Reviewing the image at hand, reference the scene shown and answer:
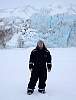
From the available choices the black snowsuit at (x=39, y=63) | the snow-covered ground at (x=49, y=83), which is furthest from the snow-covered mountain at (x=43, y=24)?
the black snowsuit at (x=39, y=63)

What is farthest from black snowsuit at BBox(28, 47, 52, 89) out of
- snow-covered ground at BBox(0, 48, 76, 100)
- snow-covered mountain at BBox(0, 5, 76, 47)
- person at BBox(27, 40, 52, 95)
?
snow-covered mountain at BBox(0, 5, 76, 47)

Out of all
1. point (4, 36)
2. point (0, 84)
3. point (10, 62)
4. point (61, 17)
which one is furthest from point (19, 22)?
point (0, 84)

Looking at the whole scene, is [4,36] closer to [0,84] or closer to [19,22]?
[19,22]

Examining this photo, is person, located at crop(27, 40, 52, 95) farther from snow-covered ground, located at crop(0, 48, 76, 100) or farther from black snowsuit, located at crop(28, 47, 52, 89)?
snow-covered ground, located at crop(0, 48, 76, 100)

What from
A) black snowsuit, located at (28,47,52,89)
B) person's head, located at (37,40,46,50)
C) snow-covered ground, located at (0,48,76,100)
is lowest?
snow-covered ground, located at (0,48,76,100)

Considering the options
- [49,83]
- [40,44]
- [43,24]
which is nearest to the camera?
[40,44]

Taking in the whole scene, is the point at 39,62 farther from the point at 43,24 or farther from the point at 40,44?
the point at 43,24

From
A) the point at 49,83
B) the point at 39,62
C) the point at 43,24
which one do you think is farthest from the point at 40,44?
the point at 43,24

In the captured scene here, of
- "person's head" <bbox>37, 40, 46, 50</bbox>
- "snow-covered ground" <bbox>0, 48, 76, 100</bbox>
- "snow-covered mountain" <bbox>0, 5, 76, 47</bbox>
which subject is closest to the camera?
"snow-covered ground" <bbox>0, 48, 76, 100</bbox>

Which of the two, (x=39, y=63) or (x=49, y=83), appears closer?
(x=39, y=63)

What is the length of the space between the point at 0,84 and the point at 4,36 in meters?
17.3

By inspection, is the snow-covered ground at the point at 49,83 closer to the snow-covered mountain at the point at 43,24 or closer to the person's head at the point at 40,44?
the person's head at the point at 40,44

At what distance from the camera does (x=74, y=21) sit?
2433 cm

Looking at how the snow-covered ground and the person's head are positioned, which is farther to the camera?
the person's head
